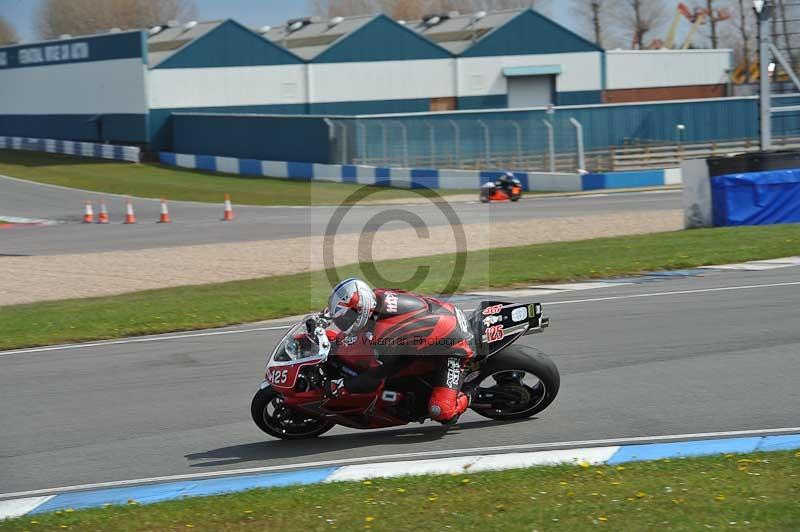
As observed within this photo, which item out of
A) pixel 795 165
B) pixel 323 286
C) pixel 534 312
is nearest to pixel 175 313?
pixel 323 286

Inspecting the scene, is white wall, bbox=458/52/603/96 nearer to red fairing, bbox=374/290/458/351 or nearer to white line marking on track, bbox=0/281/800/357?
white line marking on track, bbox=0/281/800/357

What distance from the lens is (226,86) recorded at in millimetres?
52938

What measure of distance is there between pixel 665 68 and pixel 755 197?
142ft

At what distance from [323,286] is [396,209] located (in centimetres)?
1486

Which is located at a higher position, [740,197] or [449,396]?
[740,197]

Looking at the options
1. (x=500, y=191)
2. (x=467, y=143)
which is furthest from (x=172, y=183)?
(x=500, y=191)

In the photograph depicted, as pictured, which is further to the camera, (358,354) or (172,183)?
(172,183)

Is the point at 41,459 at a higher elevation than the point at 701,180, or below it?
below

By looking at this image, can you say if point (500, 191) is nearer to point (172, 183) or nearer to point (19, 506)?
point (172, 183)

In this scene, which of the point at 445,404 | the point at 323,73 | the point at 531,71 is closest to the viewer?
the point at 445,404

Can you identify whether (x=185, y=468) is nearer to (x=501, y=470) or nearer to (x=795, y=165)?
(x=501, y=470)

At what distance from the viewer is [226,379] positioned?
416 inches

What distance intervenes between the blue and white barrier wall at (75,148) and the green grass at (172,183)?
2.48 ft

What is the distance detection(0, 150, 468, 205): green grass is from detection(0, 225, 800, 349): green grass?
16.7 metres
